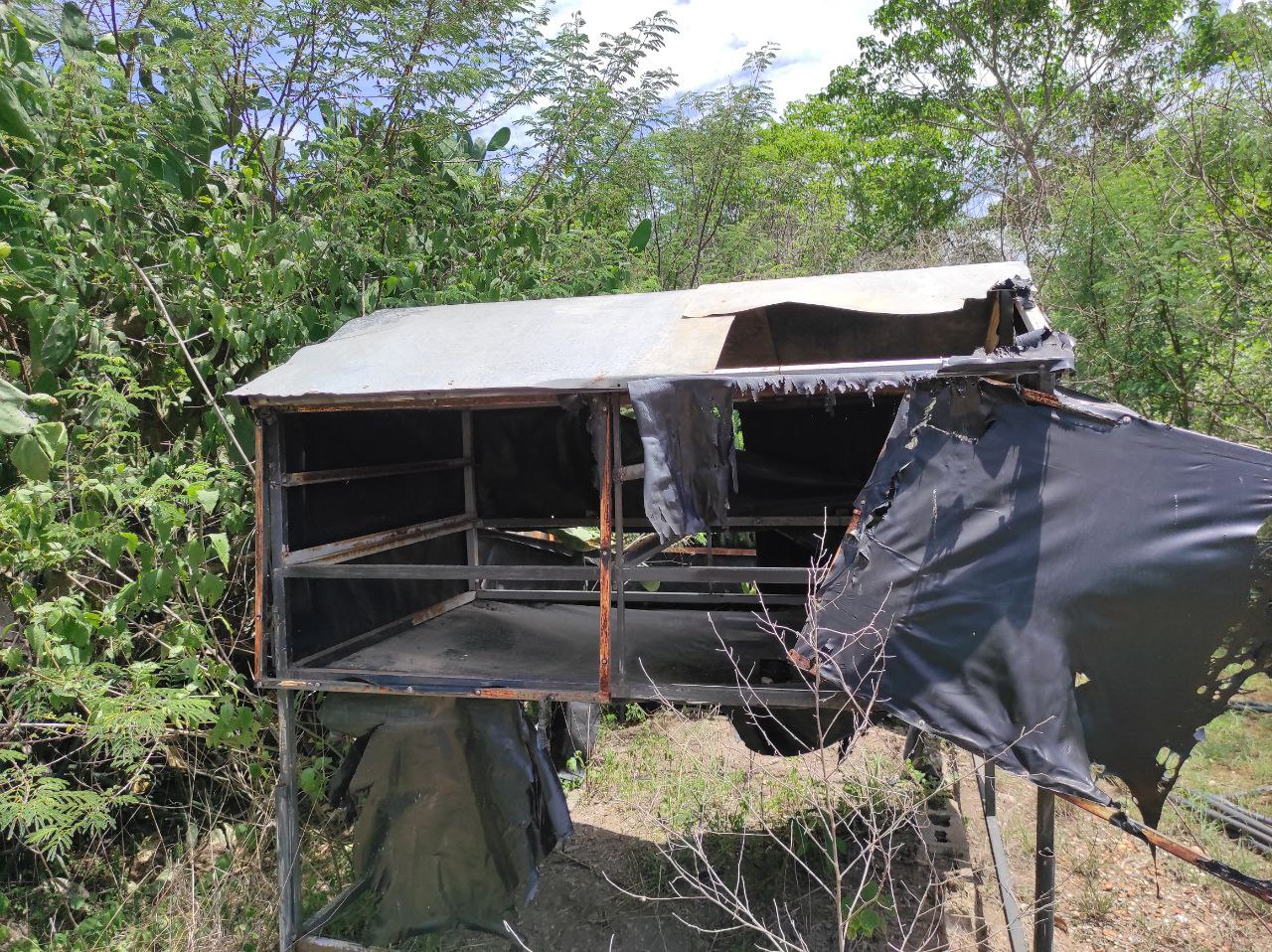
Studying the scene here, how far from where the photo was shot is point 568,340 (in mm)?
3729

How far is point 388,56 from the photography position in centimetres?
526

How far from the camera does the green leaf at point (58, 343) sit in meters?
3.69

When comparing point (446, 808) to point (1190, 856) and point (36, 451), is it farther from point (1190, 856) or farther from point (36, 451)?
point (1190, 856)

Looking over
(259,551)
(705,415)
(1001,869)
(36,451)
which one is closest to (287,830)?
(259,551)

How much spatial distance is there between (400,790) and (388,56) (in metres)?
4.55

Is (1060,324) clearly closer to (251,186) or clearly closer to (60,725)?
(251,186)

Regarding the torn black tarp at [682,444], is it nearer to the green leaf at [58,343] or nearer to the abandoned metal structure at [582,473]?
the abandoned metal structure at [582,473]

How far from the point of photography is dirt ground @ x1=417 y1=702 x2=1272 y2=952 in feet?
13.0

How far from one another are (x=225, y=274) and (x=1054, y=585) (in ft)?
14.4

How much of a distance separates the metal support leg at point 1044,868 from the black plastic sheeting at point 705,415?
5.50 feet

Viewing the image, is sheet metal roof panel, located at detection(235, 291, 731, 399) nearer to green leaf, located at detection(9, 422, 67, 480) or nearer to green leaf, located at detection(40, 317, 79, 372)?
green leaf, located at detection(9, 422, 67, 480)

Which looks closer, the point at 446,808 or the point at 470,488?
the point at 446,808

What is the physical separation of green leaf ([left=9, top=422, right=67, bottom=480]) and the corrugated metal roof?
2.25 ft

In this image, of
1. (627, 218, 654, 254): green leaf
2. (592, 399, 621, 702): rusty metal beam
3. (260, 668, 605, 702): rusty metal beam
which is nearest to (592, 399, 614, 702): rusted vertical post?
(592, 399, 621, 702): rusty metal beam
